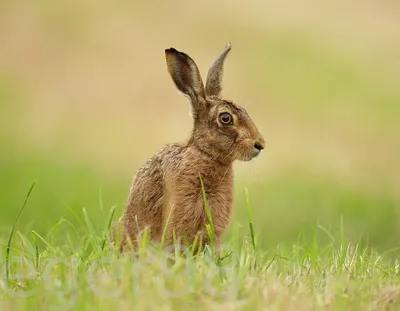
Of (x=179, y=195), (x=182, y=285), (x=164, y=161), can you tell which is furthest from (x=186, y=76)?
(x=182, y=285)

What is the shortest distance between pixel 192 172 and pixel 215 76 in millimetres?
946

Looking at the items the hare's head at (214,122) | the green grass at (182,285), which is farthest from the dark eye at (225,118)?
the green grass at (182,285)

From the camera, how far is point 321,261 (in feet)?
19.7

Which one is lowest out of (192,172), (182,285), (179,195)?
(182,285)

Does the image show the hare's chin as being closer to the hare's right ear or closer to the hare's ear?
the hare's right ear

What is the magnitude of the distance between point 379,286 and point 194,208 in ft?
5.11

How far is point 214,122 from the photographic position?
673 centimetres

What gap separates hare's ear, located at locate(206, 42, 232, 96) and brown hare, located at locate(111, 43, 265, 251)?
0.17m

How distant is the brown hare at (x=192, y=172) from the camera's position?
626 centimetres

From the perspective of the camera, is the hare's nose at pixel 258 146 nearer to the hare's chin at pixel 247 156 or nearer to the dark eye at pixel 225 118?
the hare's chin at pixel 247 156

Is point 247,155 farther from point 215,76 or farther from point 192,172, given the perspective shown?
point 215,76

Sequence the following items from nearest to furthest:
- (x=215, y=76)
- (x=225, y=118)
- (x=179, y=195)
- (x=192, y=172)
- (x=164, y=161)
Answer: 1. (x=179, y=195)
2. (x=192, y=172)
3. (x=164, y=161)
4. (x=225, y=118)
5. (x=215, y=76)

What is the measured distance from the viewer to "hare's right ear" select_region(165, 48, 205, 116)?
667 centimetres

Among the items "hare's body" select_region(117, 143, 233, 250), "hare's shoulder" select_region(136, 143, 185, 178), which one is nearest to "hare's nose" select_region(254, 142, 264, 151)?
"hare's body" select_region(117, 143, 233, 250)
